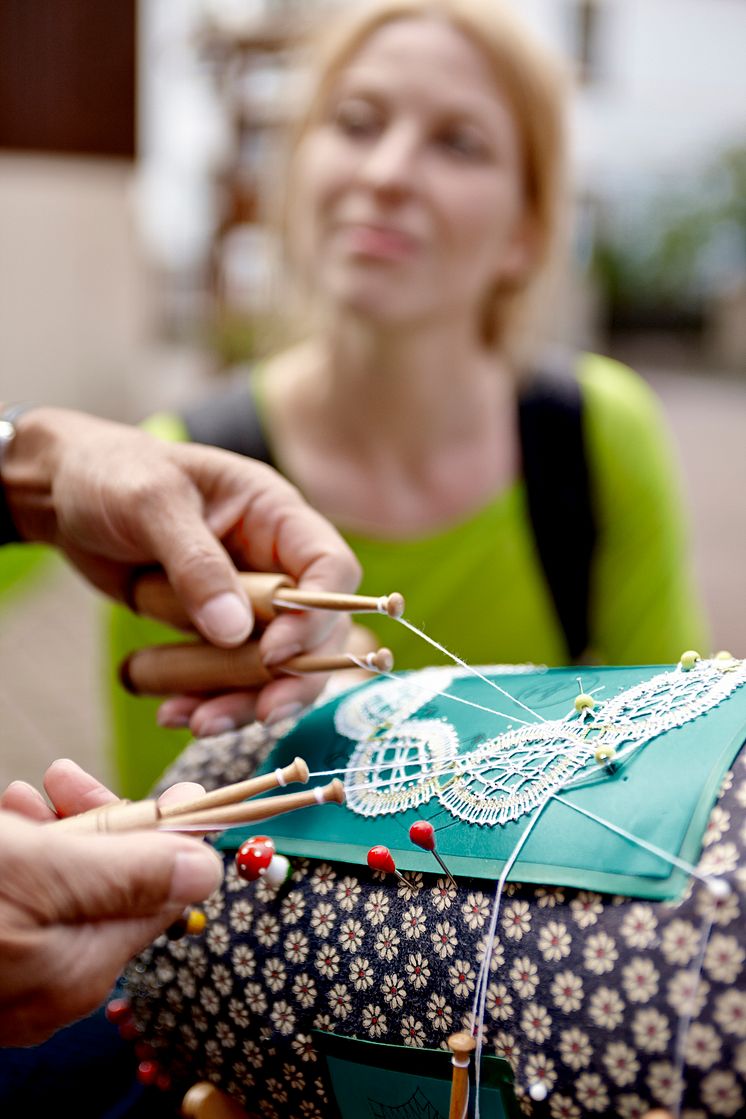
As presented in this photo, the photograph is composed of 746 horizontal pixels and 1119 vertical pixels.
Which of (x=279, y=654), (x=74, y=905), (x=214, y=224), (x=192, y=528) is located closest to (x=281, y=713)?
(x=279, y=654)

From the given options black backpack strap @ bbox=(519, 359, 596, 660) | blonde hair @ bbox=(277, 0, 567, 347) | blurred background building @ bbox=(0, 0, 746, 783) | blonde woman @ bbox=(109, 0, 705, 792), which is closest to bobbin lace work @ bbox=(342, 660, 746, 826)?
blonde woman @ bbox=(109, 0, 705, 792)

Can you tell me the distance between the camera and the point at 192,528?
28.0 inches

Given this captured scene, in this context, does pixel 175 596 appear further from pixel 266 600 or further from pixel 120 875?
pixel 120 875

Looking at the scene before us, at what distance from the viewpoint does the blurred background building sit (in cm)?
345

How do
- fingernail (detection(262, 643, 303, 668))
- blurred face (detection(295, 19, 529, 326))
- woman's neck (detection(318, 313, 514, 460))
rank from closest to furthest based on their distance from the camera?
fingernail (detection(262, 643, 303, 668)) < blurred face (detection(295, 19, 529, 326)) < woman's neck (detection(318, 313, 514, 460))

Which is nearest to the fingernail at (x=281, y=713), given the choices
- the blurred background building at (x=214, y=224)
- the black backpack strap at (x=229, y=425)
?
the black backpack strap at (x=229, y=425)

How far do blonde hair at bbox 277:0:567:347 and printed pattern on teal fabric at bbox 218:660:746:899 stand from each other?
37.8 inches

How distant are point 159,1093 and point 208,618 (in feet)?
0.98

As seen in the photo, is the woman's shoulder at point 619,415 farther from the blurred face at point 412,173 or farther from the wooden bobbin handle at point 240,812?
the wooden bobbin handle at point 240,812

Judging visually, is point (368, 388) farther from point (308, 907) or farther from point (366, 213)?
point (308, 907)

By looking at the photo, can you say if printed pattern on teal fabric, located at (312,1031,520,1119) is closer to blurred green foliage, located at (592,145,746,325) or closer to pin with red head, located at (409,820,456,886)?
pin with red head, located at (409,820,456,886)

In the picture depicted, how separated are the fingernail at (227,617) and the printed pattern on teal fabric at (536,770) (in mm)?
75

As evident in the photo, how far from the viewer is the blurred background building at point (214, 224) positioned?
11.3 ft

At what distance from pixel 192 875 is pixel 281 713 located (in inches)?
8.9
